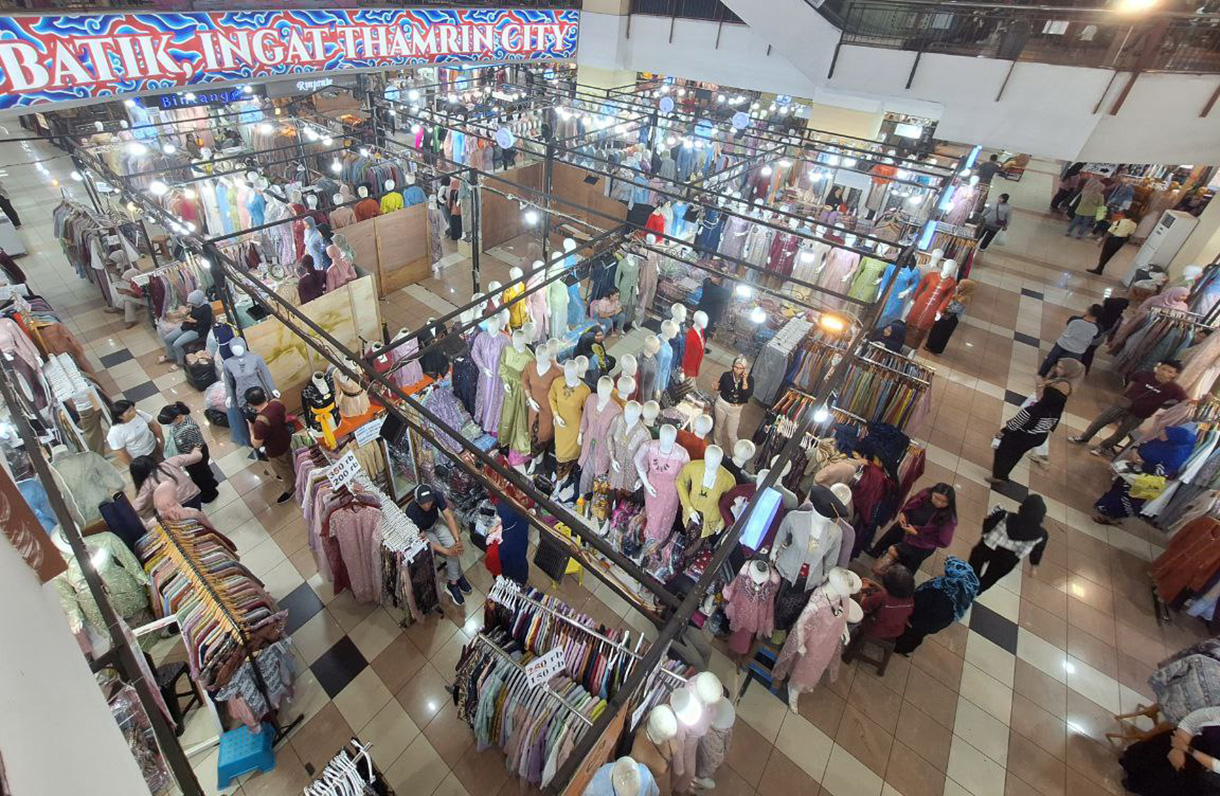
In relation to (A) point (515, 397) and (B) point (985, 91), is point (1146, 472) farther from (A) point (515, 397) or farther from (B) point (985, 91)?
(A) point (515, 397)

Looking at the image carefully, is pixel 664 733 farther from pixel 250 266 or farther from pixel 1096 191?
pixel 1096 191

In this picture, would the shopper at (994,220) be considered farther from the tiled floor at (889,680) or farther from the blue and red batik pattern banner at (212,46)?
the blue and red batik pattern banner at (212,46)

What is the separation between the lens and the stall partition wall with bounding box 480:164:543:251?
11844 millimetres

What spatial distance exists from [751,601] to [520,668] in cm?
190

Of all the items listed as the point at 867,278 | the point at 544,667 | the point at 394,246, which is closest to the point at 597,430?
the point at 544,667

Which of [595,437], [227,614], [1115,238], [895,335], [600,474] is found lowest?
Result: [600,474]

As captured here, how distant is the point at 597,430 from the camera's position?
18.2ft

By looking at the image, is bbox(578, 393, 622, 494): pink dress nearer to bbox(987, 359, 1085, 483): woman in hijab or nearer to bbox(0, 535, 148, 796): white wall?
bbox(0, 535, 148, 796): white wall

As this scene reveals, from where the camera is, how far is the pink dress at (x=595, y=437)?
543cm

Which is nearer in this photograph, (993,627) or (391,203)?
(993,627)

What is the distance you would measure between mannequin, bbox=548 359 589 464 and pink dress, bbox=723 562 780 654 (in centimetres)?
230

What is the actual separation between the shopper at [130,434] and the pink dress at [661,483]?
4.73m

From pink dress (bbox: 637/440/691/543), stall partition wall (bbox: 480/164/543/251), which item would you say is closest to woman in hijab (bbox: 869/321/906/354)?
pink dress (bbox: 637/440/691/543)

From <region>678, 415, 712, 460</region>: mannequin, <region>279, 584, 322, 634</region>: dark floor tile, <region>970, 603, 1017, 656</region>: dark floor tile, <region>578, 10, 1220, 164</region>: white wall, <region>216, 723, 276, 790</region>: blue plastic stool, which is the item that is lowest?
<region>279, 584, 322, 634</region>: dark floor tile
